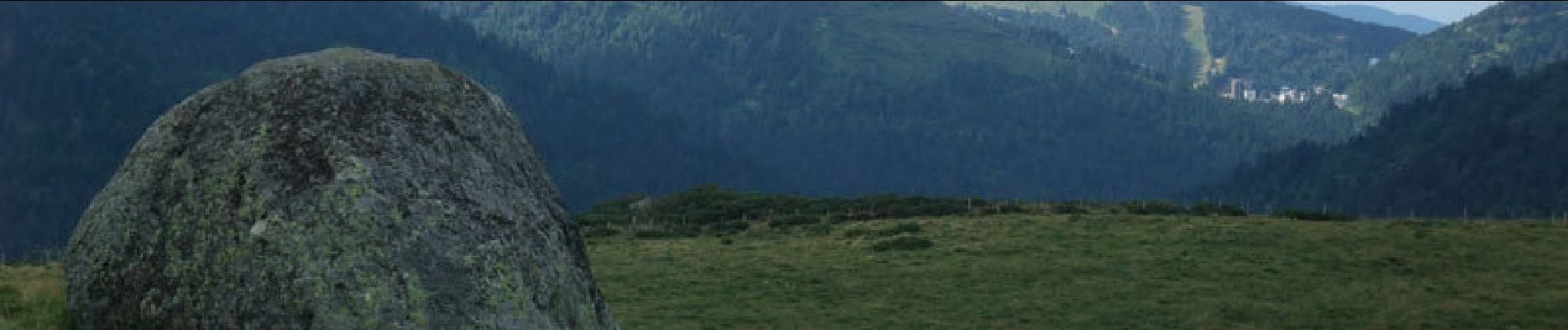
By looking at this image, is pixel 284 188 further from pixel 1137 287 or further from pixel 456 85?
pixel 1137 287

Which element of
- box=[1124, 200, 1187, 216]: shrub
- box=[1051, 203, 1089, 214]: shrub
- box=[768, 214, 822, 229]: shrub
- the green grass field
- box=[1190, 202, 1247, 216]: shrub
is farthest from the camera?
box=[1124, 200, 1187, 216]: shrub

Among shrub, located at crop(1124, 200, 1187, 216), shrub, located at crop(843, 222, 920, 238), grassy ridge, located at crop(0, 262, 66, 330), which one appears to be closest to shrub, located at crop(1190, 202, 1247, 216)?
shrub, located at crop(1124, 200, 1187, 216)

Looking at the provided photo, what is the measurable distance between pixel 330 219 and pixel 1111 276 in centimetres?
3448

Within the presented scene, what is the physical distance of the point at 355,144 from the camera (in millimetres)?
18141

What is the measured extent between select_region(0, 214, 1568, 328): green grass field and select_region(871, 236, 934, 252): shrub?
63 cm

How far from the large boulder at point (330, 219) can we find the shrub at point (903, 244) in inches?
1448

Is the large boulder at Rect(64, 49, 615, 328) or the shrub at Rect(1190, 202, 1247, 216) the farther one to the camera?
the shrub at Rect(1190, 202, 1247, 216)

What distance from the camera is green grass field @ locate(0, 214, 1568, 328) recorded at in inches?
1564

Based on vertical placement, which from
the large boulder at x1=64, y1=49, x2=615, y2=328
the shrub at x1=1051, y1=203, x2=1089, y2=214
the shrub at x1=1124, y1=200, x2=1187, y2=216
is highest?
the large boulder at x1=64, y1=49, x2=615, y2=328

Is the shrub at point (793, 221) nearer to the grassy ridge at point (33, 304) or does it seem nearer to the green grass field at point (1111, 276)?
the green grass field at point (1111, 276)

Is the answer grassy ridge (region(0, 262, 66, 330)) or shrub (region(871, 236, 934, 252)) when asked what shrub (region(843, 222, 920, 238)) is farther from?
grassy ridge (region(0, 262, 66, 330))

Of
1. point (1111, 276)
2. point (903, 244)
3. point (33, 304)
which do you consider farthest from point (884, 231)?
point (33, 304)

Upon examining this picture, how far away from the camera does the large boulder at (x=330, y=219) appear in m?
16.7

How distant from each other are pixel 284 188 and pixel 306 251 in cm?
120
